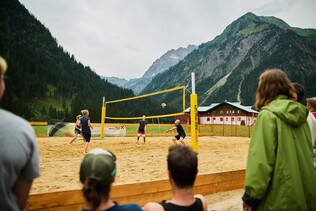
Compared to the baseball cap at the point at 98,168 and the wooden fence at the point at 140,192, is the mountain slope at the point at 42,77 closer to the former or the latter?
the wooden fence at the point at 140,192

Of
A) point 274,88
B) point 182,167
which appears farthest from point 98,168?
point 274,88

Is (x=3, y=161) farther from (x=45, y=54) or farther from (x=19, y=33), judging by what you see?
(x=19, y=33)

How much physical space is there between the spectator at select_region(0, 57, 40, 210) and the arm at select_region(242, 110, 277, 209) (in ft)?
4.47

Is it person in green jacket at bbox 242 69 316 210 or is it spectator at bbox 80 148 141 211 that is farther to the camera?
person in green jacket at bbox 242 69 316 210

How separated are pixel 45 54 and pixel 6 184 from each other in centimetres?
10474

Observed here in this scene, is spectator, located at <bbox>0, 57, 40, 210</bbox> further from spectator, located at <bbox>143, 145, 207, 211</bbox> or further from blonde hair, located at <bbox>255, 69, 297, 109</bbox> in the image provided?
blonde hair, located at <bbox>255, 69, 297, 109</bbox>

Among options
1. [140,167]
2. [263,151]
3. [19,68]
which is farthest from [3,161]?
[19,68]

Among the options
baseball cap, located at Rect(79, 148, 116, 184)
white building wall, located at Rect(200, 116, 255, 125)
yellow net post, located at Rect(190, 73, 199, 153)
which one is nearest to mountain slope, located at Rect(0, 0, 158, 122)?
white building wall, located at Rect(200, 116, 255, 125)

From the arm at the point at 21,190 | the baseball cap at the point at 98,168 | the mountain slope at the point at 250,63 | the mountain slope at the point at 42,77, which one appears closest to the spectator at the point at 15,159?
the arm at the point at 21,190

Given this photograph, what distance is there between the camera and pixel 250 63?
470 ft

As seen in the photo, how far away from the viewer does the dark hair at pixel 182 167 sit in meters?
1.63

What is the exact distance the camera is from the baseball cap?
4.47 feet

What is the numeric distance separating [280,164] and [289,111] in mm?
381

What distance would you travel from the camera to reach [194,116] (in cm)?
705
